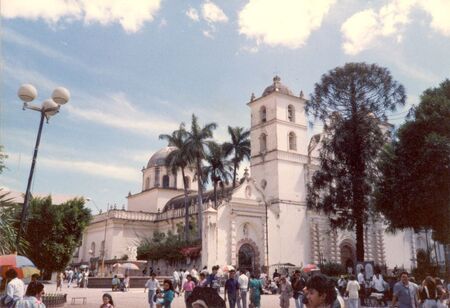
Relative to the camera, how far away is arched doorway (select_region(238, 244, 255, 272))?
3775cm

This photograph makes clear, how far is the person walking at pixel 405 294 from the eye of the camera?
31.8ft

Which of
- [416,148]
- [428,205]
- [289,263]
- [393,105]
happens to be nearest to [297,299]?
[428,205]

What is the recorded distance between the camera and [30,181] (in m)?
12.0

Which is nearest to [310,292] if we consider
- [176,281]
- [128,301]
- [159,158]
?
[128,301]

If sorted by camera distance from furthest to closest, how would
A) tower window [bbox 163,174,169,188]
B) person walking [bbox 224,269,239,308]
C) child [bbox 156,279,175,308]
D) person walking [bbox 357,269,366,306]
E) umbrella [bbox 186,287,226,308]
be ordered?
tower window [bbox 163,174,169,188], person walking [bbox 357,269,366,306], person walking [bbox 224,269,239,308], child [bbox 156,279,175,308], umbrella [bbox 186,287,226,308]

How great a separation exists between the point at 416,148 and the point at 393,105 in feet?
12.1

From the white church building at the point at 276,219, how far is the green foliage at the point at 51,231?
9.90m

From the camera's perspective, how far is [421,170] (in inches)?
913

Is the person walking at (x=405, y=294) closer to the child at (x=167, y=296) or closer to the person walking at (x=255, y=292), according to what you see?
the child at (x=167, y=296)

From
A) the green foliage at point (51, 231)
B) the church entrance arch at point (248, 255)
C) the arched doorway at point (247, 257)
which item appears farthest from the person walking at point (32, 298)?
the arched doorway at point (247, 257)

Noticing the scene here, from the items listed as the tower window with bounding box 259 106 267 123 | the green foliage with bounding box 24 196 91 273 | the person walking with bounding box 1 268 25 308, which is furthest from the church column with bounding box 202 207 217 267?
the person walking with bounding box 1 268 25 308

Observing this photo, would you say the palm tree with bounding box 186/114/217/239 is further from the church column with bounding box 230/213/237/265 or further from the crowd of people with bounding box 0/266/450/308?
the crowd of people with bounding box 0/266/450/308

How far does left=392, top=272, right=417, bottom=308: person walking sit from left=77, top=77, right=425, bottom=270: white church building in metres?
26.3

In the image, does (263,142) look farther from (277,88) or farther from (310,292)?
(310,292)
